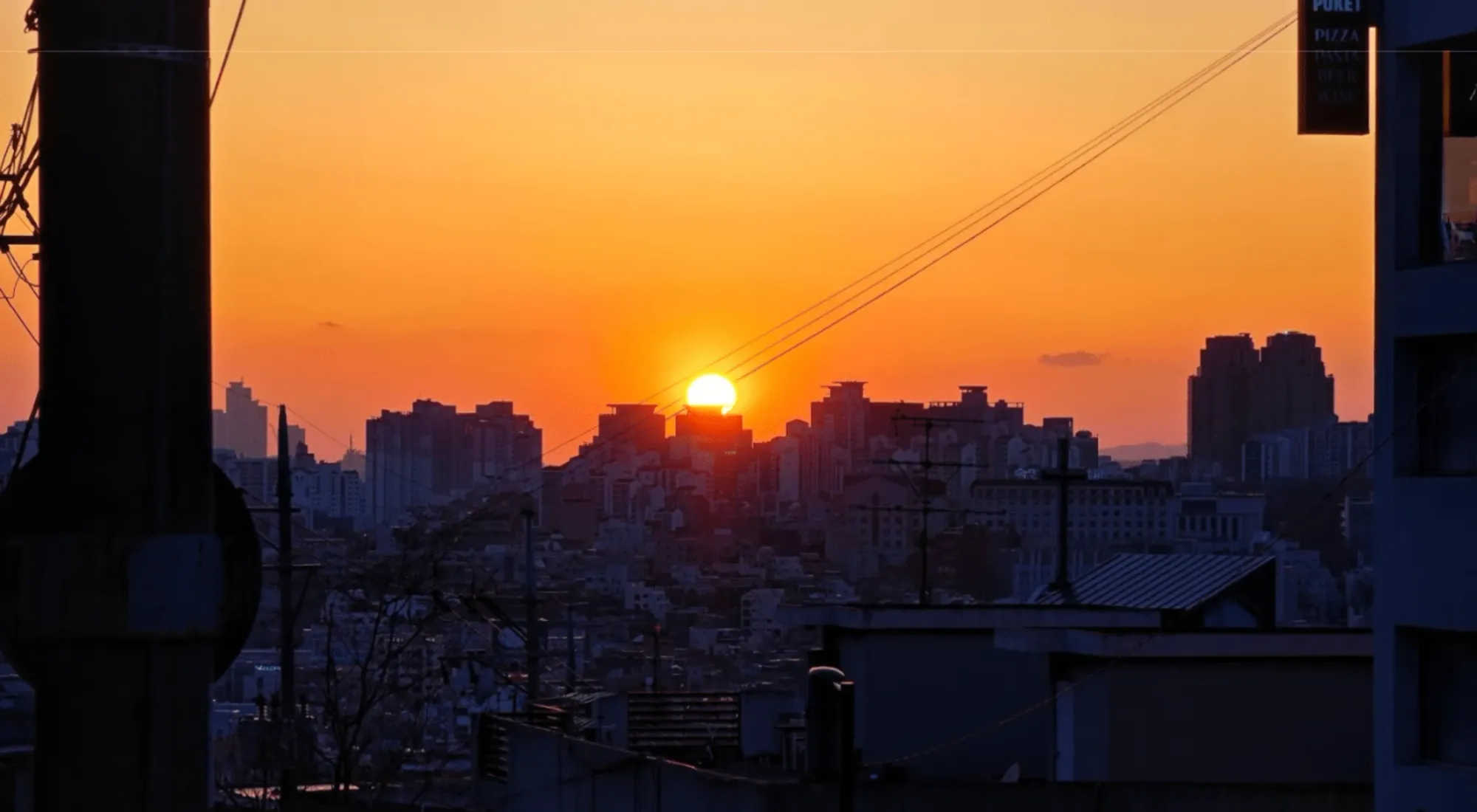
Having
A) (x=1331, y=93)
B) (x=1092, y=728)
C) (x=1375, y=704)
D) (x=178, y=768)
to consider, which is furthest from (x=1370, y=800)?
(x=178, y=768)

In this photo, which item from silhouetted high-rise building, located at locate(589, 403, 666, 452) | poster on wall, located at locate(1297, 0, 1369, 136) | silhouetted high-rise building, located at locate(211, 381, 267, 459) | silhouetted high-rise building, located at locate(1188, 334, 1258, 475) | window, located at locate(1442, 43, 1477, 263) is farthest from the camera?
silhouetted high-rise building, located at locate(1188, 334, 1258, 475)

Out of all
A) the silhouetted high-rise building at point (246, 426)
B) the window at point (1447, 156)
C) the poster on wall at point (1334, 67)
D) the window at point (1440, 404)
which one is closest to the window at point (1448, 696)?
the window at point (1440, 404)

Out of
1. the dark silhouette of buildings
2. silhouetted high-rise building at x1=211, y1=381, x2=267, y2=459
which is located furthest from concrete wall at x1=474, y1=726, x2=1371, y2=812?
the dark silhouette of buildings

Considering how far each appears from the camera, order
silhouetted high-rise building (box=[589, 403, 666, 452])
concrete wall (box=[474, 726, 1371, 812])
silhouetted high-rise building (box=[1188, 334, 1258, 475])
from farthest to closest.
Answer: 1. silhouetted high-rise building (box=[1188, 334, 1258, 475])
2. silhouetted high-rise building (box=[589, 403, 666, 452])
3. concrete wall (box=[474, 726, 1371, 812])

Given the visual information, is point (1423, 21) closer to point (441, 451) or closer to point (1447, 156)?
point (1447, 156)

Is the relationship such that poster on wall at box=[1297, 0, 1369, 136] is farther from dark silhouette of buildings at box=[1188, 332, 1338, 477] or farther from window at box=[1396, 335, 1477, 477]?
dark silhouette of buildings at box=[1188, 332, 1338, 477]

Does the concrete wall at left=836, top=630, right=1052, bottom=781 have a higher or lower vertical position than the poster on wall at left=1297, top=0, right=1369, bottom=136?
lower

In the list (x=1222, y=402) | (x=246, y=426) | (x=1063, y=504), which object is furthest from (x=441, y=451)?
(x=1063, y=504)
